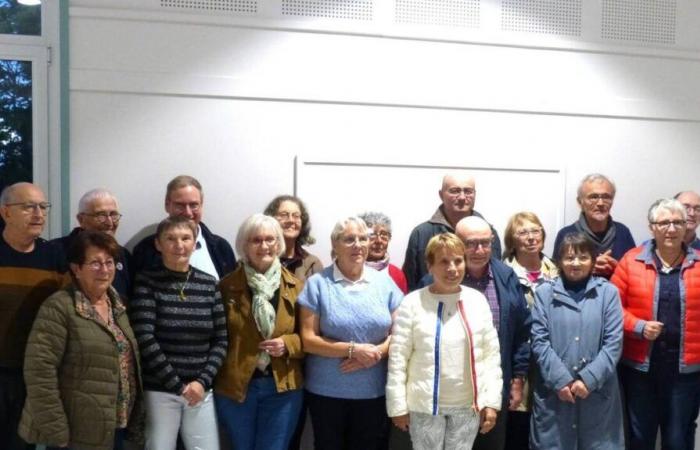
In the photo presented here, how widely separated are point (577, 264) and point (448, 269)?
0.68m

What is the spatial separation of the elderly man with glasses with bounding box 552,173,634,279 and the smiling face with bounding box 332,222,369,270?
1.28 meters

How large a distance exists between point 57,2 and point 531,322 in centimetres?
289

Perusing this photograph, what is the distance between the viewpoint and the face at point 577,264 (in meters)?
3.18

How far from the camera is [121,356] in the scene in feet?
8.84

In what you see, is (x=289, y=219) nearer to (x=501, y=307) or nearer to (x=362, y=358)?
(x=362, y=358)

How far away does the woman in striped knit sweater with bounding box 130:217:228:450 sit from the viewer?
2.80 meters

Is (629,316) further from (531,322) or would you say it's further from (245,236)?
(245,236)

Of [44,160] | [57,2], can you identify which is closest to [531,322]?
[44,160]

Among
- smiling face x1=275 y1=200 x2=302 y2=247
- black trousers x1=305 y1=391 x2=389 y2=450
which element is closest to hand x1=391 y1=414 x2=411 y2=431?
black trousers x1=305 y1=391 x2=389 y2=450

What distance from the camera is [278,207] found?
11.2ft

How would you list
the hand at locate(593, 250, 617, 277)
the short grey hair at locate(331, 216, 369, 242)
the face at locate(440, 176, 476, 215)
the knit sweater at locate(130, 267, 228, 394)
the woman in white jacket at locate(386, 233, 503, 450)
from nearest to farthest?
the knit sweater at locate(130, 267, 228, 394), the woman in white jacket at locate(386, 233, 503, 450), the short grey hair at locate(331, 216, 369, 242), the face at locate(440, 176, 476, 215), the hand at locate(593, 250, 617, 277)

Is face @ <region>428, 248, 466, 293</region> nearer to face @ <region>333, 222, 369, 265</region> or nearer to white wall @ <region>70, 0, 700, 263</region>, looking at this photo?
face @ <region>333, 222, 369, 265</region>

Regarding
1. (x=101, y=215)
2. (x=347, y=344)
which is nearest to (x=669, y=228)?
(x=347, y=344)

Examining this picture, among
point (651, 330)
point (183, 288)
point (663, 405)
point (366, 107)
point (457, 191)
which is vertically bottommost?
point (663, 405)
